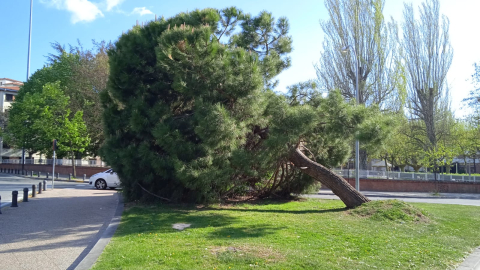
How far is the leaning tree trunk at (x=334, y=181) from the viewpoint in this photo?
1295cm

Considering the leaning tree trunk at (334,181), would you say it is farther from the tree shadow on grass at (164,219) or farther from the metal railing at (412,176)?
the metal railing at (412,176)

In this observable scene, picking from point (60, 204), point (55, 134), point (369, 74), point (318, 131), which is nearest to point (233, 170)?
point (318, 131)

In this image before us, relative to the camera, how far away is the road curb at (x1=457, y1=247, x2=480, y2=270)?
6791 millimetres

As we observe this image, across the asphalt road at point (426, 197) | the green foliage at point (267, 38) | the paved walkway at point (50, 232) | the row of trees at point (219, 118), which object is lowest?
the asphalt road at point (426, 197)

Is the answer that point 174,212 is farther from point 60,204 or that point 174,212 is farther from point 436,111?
point 436,111

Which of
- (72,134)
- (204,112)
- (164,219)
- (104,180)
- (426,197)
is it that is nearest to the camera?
(164,219)

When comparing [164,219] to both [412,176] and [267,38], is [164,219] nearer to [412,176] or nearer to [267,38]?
[267,38]

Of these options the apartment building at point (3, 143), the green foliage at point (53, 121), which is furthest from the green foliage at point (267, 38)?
the apartment building at point (3, 143)

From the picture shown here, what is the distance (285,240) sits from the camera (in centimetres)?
796

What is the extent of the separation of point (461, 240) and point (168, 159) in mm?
8365

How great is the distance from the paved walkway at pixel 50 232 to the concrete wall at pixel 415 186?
21114mm

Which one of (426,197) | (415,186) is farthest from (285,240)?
(415,186)

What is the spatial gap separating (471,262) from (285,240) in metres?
3.55

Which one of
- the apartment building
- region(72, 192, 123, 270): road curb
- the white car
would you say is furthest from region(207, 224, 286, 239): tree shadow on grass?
the apartment building
